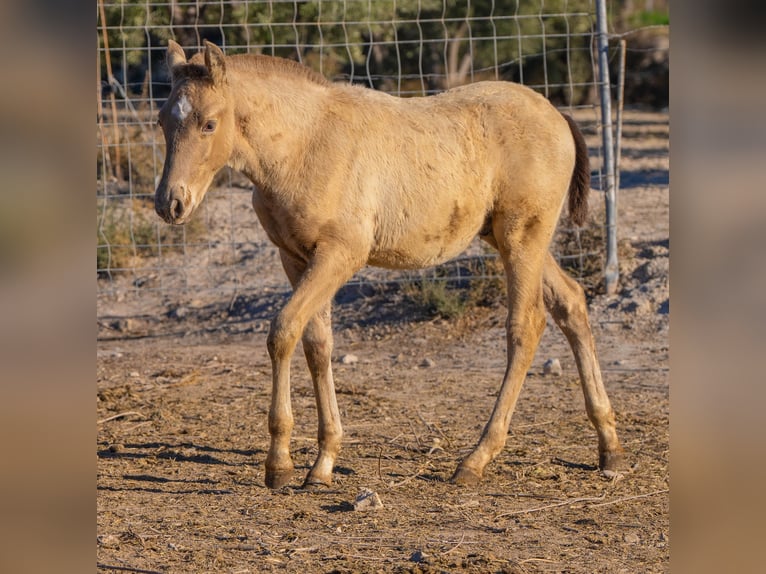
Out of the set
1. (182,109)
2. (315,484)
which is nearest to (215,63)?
(182,109)

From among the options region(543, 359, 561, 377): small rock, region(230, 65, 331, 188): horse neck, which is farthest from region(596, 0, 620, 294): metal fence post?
region(230, 65, 331, 188): horse neck

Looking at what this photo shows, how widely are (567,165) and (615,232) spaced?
3586 millimetres

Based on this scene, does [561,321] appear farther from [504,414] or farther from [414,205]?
[414,205]

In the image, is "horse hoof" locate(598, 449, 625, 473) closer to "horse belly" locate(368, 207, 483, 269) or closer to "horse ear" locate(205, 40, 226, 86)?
"horse belly" locate(368, 207, 483, 269)

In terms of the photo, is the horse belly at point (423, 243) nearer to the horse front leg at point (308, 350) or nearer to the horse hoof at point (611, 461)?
the horse front leg at point (308, 350)

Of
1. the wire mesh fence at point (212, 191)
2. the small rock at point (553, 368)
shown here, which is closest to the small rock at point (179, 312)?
the wire mesh fence at point (212, 191)

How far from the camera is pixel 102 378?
7.64 meters

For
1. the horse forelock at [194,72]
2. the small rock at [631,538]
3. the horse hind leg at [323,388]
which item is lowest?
the small rock at [631,538]

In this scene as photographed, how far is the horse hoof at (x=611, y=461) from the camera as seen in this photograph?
5254mm

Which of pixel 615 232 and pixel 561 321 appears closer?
pixel 561 321

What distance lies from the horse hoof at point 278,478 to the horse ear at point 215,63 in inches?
77.7

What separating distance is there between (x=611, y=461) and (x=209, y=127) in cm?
279
